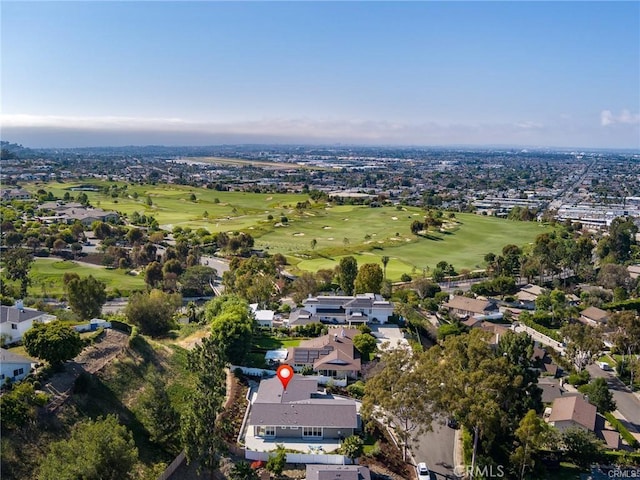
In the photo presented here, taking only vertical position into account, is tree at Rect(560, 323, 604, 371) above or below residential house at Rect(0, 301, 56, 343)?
below

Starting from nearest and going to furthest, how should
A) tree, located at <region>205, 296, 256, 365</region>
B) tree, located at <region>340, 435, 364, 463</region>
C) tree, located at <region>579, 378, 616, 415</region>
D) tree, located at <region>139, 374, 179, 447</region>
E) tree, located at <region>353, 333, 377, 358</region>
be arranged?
tree, located at <region>139, 374, 179, 447</region> → tree, located at <region>340, 435, 364, 463</region> → tree, located at <region>579, 378, 616, 415</region> → tree, located at <region>205, 296, 256, 365</region> → tree, located at <region>353, 333, 377, 358</region>

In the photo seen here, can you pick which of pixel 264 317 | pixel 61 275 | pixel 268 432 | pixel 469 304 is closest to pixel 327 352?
pixel 268 432

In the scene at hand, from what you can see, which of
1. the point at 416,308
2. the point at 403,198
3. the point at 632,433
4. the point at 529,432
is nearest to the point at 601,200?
the point at 403,198

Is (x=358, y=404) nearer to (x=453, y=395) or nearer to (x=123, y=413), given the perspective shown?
(x=453, y=395)

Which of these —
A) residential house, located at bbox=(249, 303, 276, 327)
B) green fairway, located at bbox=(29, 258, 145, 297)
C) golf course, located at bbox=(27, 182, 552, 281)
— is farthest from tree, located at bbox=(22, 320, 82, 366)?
golf course, located at bbox=(27, 182, 552, 281)

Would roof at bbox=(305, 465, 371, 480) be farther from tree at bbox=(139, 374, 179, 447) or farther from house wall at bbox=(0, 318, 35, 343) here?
house wall at bbox=(0, 318, 35, 343)

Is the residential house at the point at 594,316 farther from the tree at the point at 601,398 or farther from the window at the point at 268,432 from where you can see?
the window at the point at 268,432

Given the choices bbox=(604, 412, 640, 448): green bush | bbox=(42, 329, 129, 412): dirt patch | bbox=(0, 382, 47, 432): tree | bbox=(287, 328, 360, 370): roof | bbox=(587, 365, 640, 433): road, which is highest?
bbox=(0, 382, 47, 432): tree

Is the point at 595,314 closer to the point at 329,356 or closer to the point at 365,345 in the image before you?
the point at 365,345
